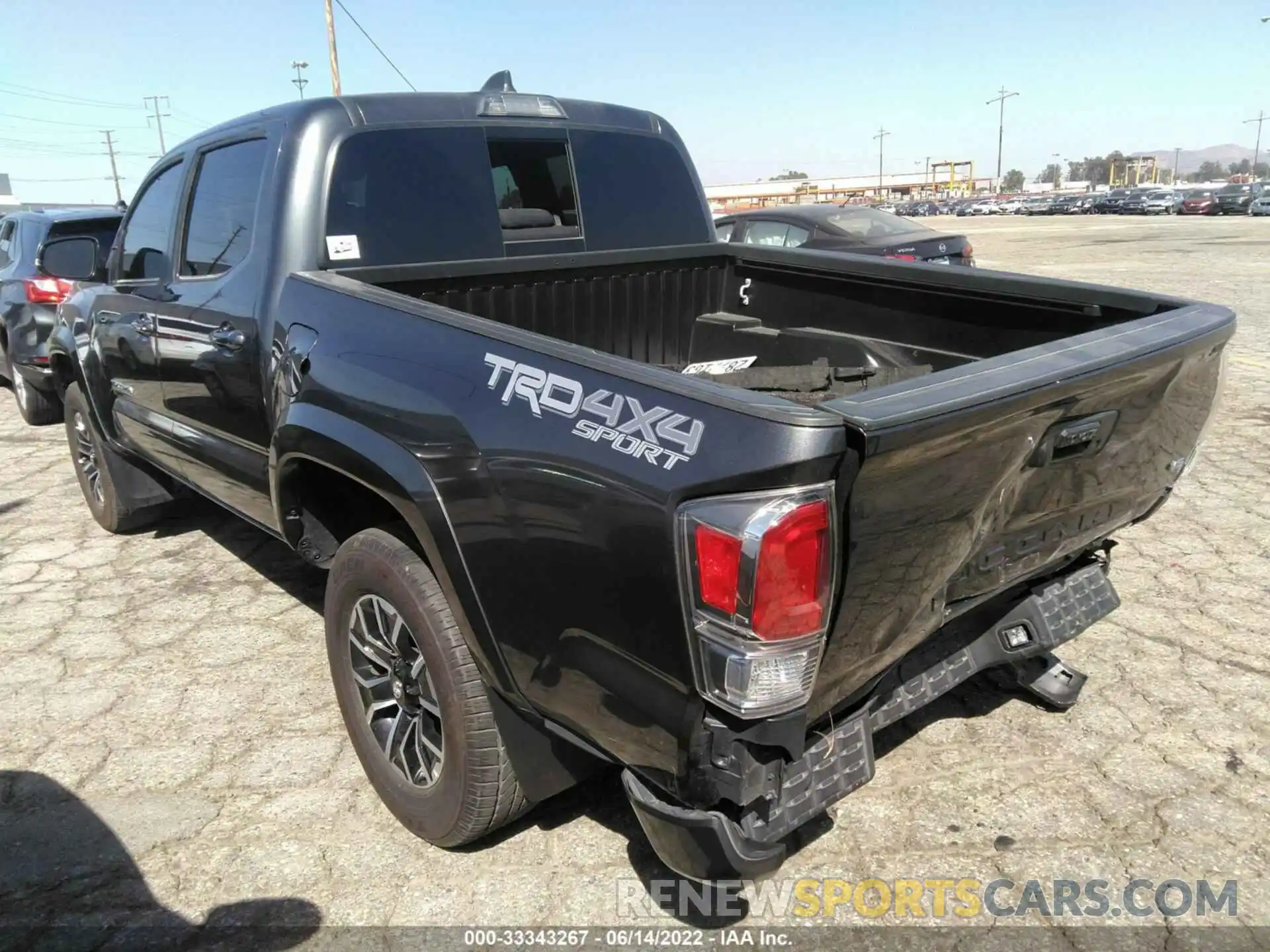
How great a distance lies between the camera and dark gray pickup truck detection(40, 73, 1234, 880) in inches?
69.8

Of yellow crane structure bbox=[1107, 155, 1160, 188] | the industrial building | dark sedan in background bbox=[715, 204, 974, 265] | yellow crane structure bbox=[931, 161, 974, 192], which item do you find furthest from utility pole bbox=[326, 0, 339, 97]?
yellow crane structure bbox=[1107, 155, 1160, 188]

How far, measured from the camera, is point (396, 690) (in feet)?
9.00

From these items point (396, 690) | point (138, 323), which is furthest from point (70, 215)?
point (396, 690)

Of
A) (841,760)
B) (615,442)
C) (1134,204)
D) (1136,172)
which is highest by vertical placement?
(1136,172)

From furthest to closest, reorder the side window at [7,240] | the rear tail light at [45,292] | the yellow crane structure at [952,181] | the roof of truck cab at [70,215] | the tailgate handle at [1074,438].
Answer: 1. the yellow crane structure at [952,181]
2. the side window at [7,240]
3. the roof of truck cab at [70,215]
4. the rear tail light at [45,292]
5. the tailgate handle at [1074,438]

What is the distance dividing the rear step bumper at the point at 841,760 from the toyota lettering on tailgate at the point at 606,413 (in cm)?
69

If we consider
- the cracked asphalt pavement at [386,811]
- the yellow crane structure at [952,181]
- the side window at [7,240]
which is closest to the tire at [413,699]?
the cracked asphalt pavement at [386,811]

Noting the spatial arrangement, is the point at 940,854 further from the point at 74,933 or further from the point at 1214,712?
the point at 74,933

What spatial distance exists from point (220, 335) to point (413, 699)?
5.00ft

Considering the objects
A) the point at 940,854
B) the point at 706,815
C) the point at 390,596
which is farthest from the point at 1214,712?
the point at 390,596

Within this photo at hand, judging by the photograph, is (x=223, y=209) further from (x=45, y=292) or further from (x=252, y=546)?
(x=45, y=292)

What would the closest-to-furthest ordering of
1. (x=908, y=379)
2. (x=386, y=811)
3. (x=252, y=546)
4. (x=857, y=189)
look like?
(x=908, y=379)
(x=386, y=811)
(x=252, y=546)
(x=857, y=189)

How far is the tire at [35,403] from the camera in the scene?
25.6ft

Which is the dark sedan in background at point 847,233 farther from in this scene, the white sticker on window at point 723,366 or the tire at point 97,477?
the tire at point 97,477
